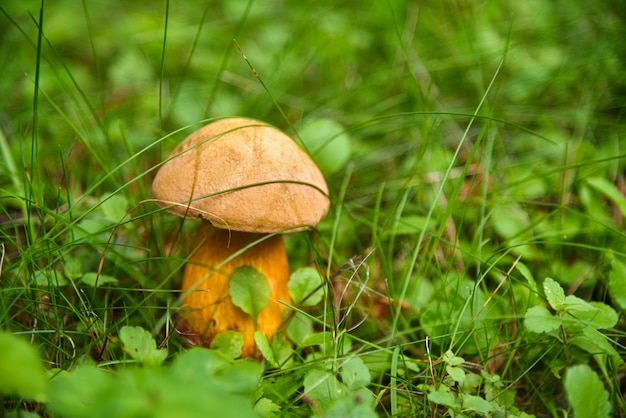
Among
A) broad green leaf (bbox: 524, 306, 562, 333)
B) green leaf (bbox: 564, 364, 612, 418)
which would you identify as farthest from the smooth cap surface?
green leaf (bbox: 564, 364, 612, 418)

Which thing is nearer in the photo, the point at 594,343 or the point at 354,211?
the point at 594,343

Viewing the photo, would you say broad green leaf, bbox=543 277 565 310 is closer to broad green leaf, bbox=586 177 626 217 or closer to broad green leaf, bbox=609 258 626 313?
broad green leaf, bbox=609 258 626 313

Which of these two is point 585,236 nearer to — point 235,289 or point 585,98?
point 585,98

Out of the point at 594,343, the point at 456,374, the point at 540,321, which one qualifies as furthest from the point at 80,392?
the point at 594,343

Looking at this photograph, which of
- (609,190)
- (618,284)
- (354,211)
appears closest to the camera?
(618,284)

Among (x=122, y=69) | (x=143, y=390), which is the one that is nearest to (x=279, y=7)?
(x=122, y=69)

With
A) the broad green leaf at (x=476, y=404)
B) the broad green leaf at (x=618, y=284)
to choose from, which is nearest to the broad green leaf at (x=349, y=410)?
the broad green leaf at (x=476, y=404)

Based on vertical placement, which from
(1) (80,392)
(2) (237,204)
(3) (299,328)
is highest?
(2) (237,204)

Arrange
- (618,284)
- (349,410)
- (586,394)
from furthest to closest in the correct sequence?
1. (618,284)
2. (586,394)
3. (349,410)

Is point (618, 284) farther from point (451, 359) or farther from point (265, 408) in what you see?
point (265, 408)
